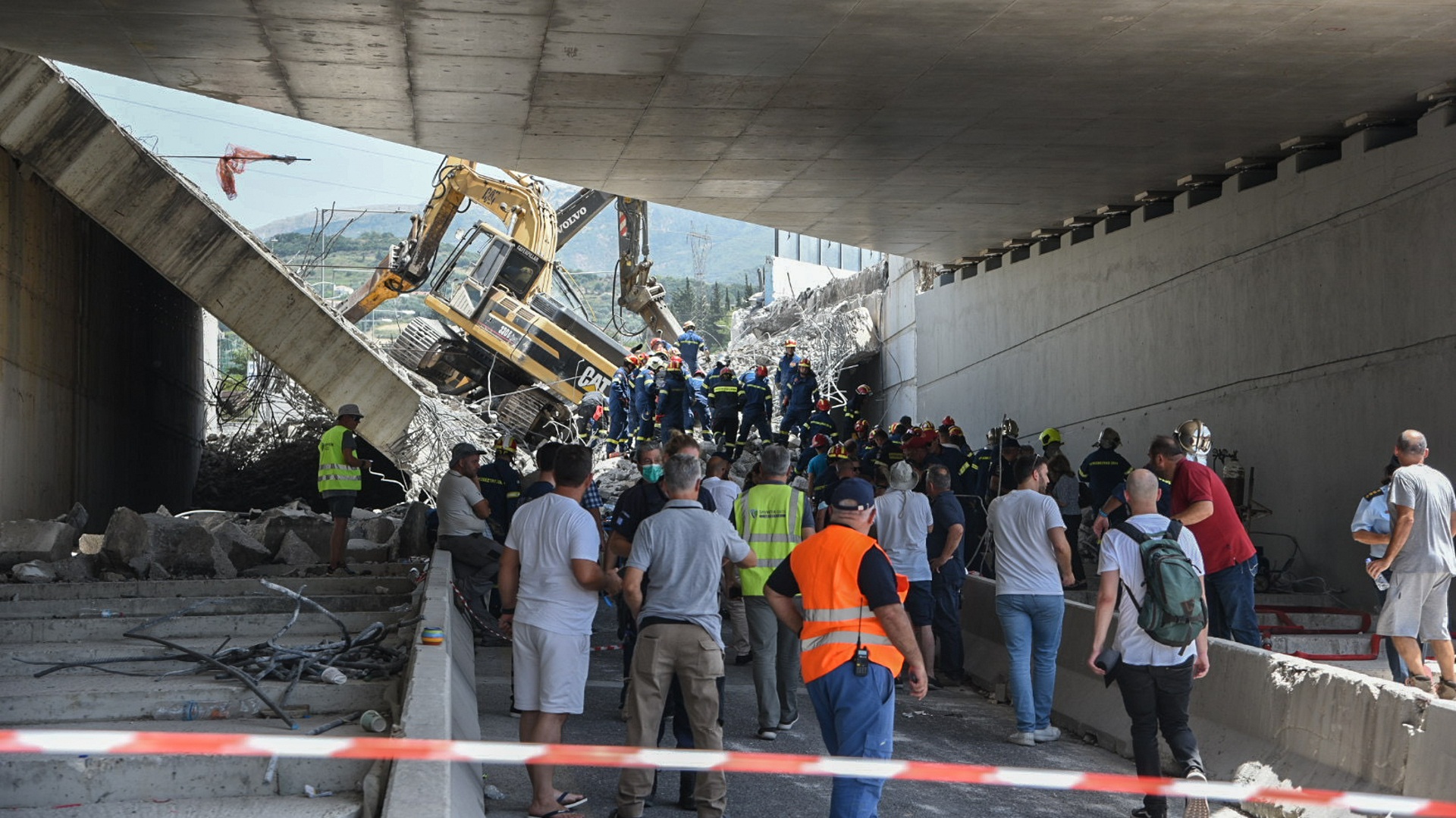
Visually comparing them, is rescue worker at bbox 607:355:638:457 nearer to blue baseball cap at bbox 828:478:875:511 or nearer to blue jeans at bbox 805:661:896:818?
blue baseball cap at bbox 828:478:875:511

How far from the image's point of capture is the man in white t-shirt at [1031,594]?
9.05 m

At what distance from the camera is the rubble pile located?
1329 centimetres

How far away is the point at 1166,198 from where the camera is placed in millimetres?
18078

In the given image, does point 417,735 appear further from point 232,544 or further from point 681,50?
point 232,544

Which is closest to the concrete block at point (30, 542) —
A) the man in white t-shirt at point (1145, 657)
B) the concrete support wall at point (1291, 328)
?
the man in white t-shirt at point (1145, 657)

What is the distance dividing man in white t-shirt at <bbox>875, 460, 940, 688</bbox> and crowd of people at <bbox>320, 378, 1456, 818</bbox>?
0.02 metres

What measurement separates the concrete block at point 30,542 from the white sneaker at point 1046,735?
9614 millimetres

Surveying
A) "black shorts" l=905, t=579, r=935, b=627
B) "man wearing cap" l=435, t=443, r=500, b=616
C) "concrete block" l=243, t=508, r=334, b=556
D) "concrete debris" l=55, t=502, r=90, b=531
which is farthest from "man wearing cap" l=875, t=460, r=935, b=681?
"concrete debris" l=55, t=502, r=90, b=531

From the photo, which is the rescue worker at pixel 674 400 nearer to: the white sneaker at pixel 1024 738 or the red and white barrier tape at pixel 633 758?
the white sneaker at pixel 1024 738

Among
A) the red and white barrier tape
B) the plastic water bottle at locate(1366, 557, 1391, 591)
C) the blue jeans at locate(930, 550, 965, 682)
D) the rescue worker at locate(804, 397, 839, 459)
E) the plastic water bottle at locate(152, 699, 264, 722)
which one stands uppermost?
the rescue worker at locate(804, 397, 839, 459)

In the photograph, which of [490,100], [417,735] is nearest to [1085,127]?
[490,100]

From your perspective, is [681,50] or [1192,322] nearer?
[681,50]

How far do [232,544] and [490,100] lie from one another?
5.79 meters

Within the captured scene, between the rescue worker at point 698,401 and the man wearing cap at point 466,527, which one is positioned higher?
the rescue worker at point 698,401
